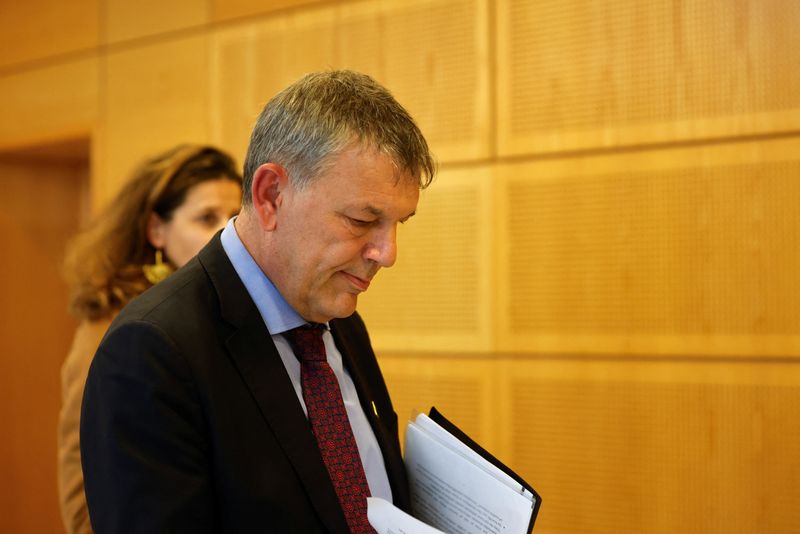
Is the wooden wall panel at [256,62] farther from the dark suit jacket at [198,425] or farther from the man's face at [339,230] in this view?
the dark suit jacket at [198,425]

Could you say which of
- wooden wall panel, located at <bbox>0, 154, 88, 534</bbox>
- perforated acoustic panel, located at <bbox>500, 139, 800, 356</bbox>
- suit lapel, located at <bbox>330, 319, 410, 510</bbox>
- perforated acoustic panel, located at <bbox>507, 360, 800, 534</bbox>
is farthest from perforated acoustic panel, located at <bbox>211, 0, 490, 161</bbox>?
suit lapel, located at <bbox>330, 319, 410, 510</bbox>

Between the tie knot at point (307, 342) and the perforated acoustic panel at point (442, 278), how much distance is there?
1.97m

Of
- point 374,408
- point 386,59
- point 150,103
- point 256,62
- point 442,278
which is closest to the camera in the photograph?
point 374,408

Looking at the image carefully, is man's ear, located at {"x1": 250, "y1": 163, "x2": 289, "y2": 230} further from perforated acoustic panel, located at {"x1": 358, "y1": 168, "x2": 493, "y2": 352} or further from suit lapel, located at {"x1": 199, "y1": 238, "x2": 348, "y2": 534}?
perforated acoustic panel, located at {"x1": 358, "y1": 168, "x2": 493, "y2": 352}

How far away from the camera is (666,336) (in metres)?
3.07

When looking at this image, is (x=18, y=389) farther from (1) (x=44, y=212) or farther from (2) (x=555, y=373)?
(2) (x=555, y=373)

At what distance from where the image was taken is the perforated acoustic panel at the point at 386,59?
3.54 m

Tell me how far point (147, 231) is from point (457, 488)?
1422 mm

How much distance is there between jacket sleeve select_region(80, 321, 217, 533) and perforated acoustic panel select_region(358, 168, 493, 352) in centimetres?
229

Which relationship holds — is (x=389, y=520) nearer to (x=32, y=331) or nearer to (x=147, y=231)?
(x=147, y=231)

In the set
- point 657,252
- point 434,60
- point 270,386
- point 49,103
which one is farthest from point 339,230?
point 49,103

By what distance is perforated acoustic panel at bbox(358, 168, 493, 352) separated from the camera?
3.49 metres

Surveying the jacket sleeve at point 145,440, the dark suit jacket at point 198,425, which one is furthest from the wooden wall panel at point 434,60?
the jacket sleeve at point 145,440

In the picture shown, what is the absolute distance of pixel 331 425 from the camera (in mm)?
1492
